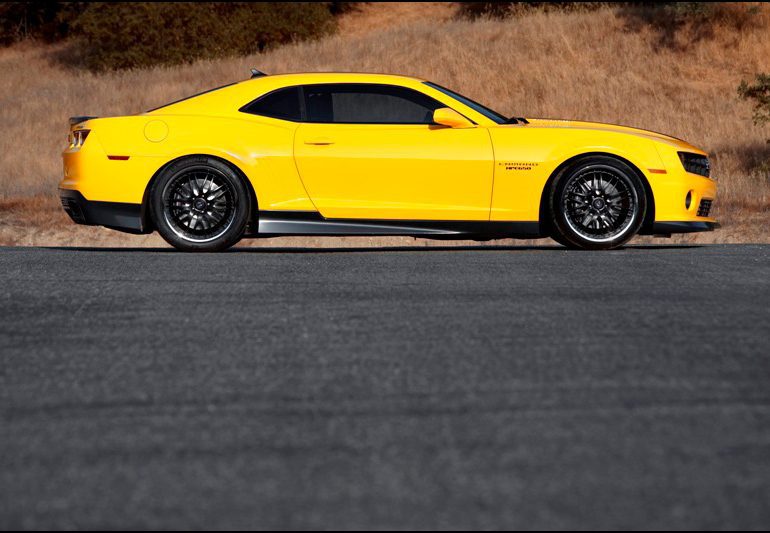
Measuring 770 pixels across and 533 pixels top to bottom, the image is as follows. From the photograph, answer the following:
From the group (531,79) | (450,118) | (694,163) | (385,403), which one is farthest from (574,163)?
(531,79)

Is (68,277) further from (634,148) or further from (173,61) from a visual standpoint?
(173,61)

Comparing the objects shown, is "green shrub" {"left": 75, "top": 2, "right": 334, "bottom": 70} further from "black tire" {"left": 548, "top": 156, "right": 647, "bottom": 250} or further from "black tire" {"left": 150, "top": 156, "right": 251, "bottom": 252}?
"black tire" {"left": 548, "top": 156, "right": 647, "bottom": 250}

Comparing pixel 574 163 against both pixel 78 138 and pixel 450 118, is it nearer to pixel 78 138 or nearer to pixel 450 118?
pixel 450 118

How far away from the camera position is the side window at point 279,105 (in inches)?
420

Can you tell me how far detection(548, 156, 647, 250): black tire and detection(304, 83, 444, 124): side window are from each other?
4.06 feet

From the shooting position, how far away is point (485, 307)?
7285mm

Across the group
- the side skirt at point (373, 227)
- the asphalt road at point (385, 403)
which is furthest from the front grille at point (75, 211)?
the asphalt road at point (385, 403)

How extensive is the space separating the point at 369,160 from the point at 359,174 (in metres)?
0.14

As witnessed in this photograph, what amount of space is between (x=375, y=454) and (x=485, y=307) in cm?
322

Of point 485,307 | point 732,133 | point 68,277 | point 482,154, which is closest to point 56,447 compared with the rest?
point 485,307

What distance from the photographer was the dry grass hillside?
26.6 metres

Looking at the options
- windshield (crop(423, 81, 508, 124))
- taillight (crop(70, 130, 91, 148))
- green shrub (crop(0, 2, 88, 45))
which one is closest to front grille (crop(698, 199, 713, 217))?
windshield (crop(423, 81, 508, 124))

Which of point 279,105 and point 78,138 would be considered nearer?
point 279,105

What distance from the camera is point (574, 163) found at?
34.6 ft
